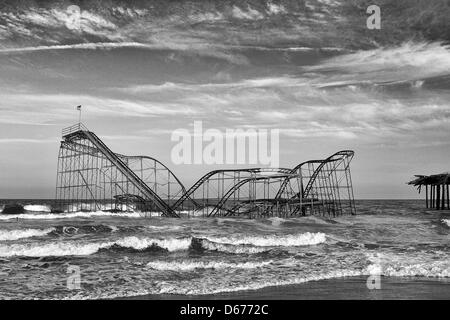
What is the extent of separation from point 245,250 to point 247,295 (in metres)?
7.83

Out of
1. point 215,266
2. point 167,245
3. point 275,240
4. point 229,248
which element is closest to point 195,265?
point 215,266

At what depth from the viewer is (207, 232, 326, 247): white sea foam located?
64.1 feet

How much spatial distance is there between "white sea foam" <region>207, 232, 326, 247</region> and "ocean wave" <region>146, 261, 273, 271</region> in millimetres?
5577

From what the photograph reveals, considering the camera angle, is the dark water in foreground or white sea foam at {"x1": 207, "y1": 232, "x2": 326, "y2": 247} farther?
white sea foam at {"x1": 207, "y1": 232, "x2": 326, "y2": 247}

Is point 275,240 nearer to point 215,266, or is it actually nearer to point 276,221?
point 215,266

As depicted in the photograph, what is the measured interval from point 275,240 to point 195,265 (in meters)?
7.76

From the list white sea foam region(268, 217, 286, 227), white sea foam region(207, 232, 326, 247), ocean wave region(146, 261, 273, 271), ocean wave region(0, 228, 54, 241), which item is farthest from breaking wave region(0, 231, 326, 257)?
white sea foam region(268, 217, 286, 227)

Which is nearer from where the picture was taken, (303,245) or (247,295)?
(247,295)

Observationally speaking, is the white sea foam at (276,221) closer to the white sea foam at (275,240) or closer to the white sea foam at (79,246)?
the white sea foam at (275,240)

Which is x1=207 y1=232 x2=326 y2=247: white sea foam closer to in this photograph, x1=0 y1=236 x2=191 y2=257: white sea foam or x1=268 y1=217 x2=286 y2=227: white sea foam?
x1=0 y1=236 x2=191 y2=257: white sea foam

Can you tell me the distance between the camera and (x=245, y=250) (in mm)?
17141

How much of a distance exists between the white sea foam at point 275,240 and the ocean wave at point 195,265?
5577mm
